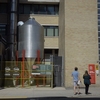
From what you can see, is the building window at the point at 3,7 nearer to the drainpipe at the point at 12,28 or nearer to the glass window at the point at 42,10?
the drainpipe at the point at 12,28

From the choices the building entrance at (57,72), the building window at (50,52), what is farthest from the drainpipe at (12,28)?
the building window at (50,52)

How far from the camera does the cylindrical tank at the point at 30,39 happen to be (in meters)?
25.7

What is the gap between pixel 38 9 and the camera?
32344 millimetres

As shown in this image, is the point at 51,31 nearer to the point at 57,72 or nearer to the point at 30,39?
the point at 30,39

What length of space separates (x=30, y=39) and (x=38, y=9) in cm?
759

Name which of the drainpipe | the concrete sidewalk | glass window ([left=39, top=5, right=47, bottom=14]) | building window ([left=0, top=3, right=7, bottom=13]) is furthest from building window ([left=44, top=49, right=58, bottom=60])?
the concrete sidewalk

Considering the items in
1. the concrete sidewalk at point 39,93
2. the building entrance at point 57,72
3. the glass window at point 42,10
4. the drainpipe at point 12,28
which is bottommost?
the concrete sidewalk at point 39,93

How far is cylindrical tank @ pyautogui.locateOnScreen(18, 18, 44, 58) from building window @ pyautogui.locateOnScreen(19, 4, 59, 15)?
5.63 metres

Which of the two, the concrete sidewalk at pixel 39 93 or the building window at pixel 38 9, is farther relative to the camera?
the building window at pixel 38 9

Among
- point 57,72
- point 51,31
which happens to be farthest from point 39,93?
point 51,31

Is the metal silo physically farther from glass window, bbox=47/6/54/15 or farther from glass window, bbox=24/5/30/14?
glass window, bbox=47/6/54/15

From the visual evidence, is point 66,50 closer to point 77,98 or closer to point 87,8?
point 87,8

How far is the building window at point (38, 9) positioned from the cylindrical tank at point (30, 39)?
563cm

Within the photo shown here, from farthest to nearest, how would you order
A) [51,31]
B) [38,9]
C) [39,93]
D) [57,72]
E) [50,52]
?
1. [50,52]
2. [38,9]
3. [51,31]
4. [57,72]
5. [39,93]
